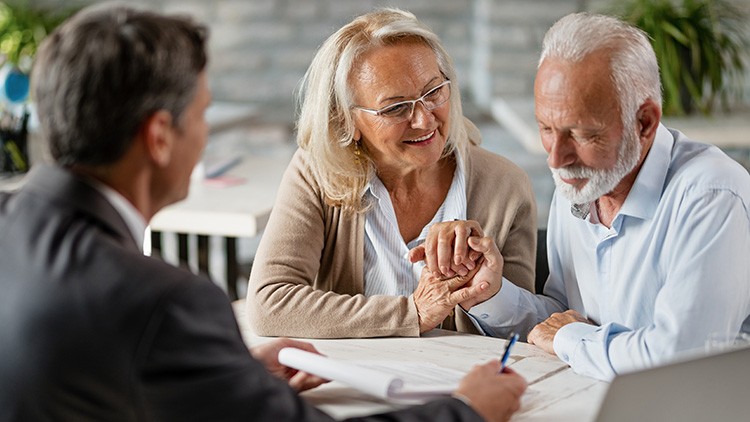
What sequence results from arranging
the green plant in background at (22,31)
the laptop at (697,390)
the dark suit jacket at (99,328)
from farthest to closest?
the green plant in background at (22,31)
the dark suit jacket at (99,328)
the laptop at (697,390)

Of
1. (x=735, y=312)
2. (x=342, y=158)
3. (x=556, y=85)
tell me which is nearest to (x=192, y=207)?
(x=342, y=158)

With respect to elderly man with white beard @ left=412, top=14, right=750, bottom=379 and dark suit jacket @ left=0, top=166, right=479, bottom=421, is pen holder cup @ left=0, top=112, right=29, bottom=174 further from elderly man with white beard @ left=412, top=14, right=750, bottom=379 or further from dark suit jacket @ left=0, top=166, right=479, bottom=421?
dark suit jacket @ left=0, top=166, right=479, bottom=421

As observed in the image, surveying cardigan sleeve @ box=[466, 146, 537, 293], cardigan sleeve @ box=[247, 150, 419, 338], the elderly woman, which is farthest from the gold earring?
cardigan sleeve @ box=[466, 146, 537, 293]

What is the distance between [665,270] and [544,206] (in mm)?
2857

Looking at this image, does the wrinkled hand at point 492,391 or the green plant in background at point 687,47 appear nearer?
the wrinkled hand at point 492,391

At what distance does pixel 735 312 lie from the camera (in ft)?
5.57

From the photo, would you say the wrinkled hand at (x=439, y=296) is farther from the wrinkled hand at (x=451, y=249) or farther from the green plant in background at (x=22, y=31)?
the green plant in background at (x=22, y=31)

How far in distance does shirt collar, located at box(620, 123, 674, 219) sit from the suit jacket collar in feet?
3.01

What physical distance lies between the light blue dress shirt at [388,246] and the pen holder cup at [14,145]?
1701mm

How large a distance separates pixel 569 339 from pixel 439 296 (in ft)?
0.92

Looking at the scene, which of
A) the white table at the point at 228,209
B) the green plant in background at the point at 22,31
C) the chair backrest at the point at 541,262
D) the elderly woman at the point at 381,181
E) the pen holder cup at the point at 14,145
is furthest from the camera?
the green plant in background at the point at 22,31

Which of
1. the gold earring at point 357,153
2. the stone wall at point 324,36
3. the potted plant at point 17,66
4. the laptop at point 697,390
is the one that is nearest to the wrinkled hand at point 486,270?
the gold earring at point 357,153

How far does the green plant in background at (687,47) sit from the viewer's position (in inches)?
144

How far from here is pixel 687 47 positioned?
12.1ft
